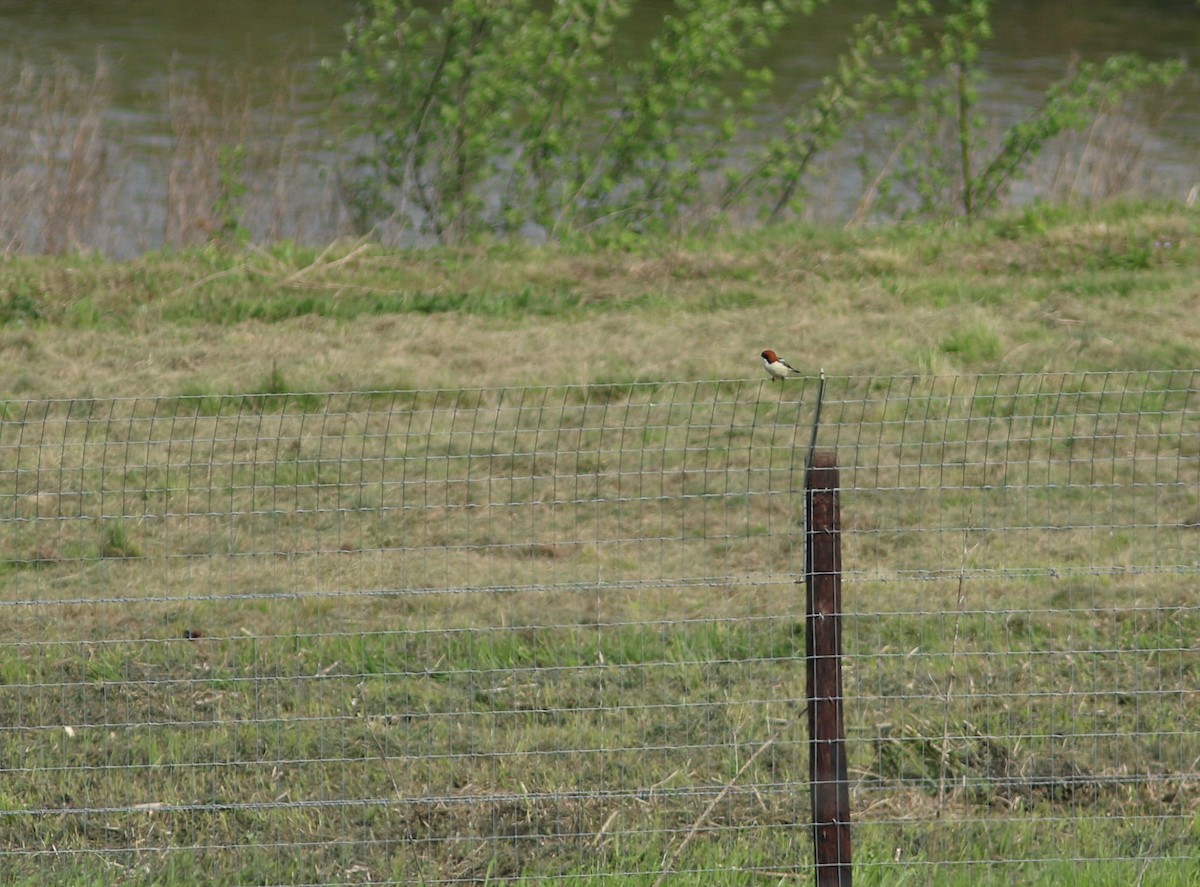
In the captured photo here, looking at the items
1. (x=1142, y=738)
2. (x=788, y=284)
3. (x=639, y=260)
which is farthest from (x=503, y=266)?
(x=1142, y=738)

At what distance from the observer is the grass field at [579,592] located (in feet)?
13.7

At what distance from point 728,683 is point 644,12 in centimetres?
1720

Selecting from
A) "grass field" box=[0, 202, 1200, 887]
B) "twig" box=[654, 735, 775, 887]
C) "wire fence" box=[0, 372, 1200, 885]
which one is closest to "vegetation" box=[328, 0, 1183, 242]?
"grass field" box=[0, 202, 1200, 887]

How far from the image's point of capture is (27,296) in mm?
9211

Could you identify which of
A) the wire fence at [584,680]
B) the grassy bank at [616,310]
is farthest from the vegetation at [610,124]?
the wire fence at [584,680]

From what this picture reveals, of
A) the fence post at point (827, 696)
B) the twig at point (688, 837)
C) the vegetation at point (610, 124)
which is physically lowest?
the twig at point (688, 837)

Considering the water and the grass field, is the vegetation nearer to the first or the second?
the water

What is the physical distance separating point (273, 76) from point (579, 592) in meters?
9.85

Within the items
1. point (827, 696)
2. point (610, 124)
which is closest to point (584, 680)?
point (827, 696)

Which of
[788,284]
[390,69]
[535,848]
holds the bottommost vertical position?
[535,848]

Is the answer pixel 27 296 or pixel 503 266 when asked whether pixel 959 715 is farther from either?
pixel 27 296

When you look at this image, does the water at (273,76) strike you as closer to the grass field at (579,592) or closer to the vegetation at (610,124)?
the vegetation at (610,124)

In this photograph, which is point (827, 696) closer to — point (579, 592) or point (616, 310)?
point (579, 592)

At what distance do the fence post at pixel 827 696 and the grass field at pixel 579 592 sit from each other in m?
0.20
